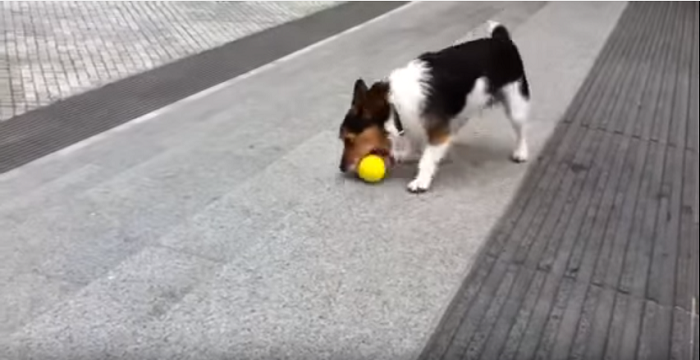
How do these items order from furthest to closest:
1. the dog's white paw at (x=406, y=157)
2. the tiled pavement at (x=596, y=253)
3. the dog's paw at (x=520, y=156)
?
the dog's paw at (x=520, y=156), the dog's white paw at (x=406, y=157), the tiled pavement at (x=596, y=253)

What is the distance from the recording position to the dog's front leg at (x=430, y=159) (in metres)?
3.54

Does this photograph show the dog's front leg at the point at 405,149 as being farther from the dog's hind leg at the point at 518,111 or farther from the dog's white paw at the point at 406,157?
the dog's hind leg at the point at 518,111

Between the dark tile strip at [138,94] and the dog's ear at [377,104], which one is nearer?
the dog's ear at [377,104]

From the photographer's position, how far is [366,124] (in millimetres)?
3426

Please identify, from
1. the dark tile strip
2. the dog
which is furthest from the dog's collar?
the dark tile strip

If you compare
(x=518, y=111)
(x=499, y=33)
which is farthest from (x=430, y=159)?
(x=499, y=33)

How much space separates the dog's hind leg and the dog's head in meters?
0.74

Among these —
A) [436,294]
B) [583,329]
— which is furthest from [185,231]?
[583,329]

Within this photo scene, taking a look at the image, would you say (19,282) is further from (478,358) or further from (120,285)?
(478,358)

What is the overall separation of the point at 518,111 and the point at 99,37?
10.8ft

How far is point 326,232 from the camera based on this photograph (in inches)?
124

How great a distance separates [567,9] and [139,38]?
17.2 ft

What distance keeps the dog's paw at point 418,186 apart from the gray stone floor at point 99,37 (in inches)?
86.9

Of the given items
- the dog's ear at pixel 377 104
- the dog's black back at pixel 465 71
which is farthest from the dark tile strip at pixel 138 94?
the dog's black back at pixel 465 71
